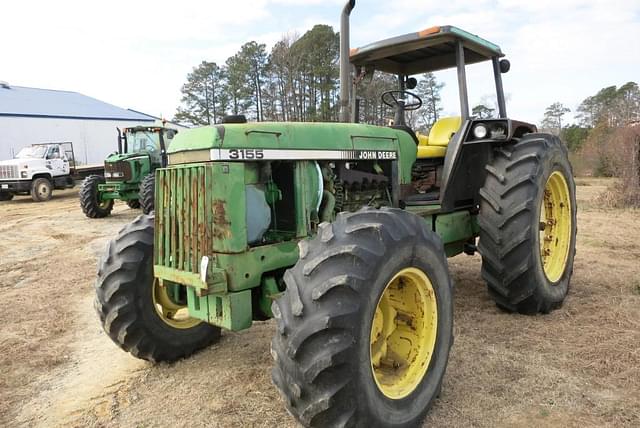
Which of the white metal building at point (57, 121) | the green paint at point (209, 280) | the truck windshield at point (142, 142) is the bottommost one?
the green paint at point (209, 280)

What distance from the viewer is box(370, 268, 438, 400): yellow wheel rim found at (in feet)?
9.17

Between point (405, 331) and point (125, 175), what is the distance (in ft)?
39.3

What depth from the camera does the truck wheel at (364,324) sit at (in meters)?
2.30

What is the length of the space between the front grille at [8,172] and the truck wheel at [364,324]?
19.0 meters

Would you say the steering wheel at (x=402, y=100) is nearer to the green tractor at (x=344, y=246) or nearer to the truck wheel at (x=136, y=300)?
the green tractor at (x=344, y=246)

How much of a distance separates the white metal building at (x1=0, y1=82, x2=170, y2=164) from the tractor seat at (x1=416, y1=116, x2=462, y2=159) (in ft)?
107

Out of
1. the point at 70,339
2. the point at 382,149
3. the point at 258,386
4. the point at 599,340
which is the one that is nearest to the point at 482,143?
the point at 382,149

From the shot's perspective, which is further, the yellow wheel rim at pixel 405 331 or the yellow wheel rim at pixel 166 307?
the yellow wheel rim at pixel 166 307

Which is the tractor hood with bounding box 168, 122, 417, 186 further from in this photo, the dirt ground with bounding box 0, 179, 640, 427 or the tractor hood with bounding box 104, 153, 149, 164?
the tractor hood with bounding box 104, 153, 149, 164

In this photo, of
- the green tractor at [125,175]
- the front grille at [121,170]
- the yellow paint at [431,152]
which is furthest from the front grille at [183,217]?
the front grille at [121,170]

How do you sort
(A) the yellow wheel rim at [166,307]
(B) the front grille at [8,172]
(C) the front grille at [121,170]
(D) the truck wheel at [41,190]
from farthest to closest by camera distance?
(D) the truck wheel at [41,190]
(B) the front grille at [8,172]
(C) the front grille at [121,170]
(A) the yellow wheel rim at [166,307]

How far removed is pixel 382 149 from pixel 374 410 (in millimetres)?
2176

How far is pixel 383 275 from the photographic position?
8.30ft

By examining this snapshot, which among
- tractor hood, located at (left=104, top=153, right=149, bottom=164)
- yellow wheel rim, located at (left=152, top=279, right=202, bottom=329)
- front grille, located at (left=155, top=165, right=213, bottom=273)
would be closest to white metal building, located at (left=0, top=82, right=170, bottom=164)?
tractor hood, located at (left=104, top=153, right=149, bottom=164)
